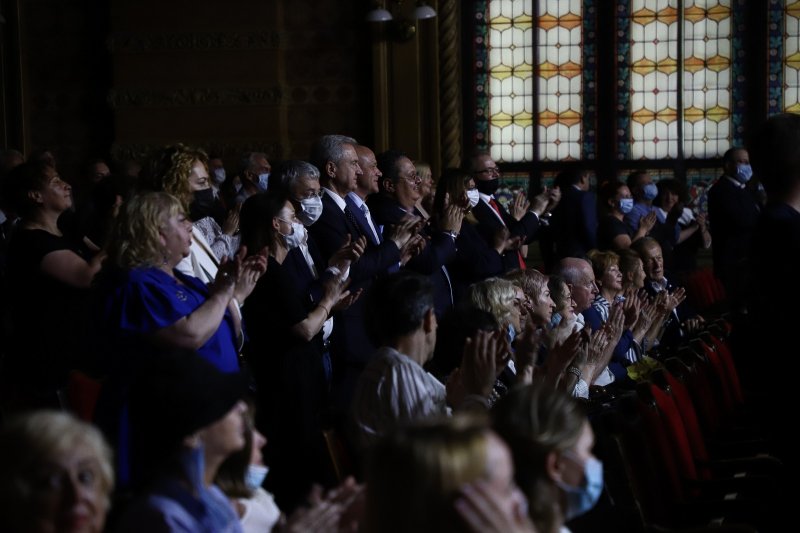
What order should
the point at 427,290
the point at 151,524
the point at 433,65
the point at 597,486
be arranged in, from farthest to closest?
the point at 433,65 < the point at 427,290 < the point at 597,486 < the point at 151,524

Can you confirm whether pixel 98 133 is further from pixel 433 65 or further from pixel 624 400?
pixel 624 400

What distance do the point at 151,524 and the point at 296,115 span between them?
34.7 ft

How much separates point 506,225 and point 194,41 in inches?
221

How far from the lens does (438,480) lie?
2.04 metres

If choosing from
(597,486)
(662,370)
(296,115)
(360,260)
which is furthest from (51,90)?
(597,486)

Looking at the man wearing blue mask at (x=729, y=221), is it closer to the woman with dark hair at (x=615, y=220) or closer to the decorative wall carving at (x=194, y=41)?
the woman with dark hair at (x=615, y=220)

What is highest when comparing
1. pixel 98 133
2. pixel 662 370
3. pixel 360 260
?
pixel 98 133

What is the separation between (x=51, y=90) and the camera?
43.5ft

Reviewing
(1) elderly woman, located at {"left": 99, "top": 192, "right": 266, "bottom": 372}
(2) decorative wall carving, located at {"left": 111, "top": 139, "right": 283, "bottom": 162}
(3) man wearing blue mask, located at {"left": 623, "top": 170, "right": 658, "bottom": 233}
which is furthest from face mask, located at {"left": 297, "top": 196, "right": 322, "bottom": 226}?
(2) decorative wall carving, located at {"left": 111, "top": 139, "right": 283, "bottom": 162}

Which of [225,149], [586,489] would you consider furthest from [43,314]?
[225,149]

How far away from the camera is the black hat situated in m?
2.76

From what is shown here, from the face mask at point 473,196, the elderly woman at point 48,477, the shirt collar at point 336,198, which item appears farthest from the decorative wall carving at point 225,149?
the elderly woman at point 48,477

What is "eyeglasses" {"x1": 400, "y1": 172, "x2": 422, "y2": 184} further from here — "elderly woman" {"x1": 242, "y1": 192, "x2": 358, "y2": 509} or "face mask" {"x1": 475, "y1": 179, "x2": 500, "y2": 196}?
"face mask" {"x1": 475, "y1": 179, "x2": 500, "y2": 196}

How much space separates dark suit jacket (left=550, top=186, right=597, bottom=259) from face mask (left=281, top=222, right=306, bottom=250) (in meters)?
5.10
